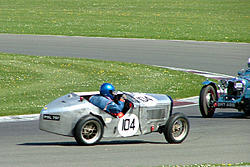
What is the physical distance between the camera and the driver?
438 inches

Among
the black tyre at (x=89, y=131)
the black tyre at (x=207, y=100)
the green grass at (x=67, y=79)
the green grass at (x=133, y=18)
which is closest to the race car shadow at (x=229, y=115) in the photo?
the black tyre at (x=207, y=100)

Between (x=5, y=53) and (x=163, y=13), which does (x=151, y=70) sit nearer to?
(x=5, y=53)

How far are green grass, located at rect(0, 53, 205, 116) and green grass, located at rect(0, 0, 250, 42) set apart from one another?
11.0m

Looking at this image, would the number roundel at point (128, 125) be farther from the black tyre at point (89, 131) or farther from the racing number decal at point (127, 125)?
the black tyre at point (89, 131)

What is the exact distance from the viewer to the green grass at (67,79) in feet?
59.1

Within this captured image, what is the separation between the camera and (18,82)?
68.7ft

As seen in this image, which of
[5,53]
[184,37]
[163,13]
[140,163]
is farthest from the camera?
[163,13]

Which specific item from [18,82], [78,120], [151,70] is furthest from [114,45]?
[78,120]

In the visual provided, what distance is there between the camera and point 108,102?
36.7 feet

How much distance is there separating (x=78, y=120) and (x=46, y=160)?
4.87 ft

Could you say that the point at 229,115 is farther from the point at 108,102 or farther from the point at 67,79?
the point at 67,79

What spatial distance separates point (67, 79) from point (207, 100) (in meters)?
8.07

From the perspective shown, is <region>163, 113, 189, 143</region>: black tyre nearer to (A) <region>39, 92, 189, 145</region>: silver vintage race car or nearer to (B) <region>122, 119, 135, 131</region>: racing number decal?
(A) <region>39, 92, 189, 145</region>: silver vintage race car

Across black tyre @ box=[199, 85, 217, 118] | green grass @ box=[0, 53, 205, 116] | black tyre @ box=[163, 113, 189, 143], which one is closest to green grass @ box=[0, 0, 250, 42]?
green grass @ box=[0, 53, 205, 116]
